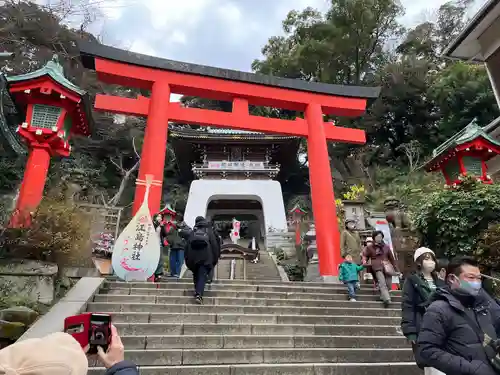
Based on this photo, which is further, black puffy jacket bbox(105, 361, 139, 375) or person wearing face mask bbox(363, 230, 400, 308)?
person wearing face mask bbox(363, 230, 400, 308)

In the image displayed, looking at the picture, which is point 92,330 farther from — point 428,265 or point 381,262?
point 381,262

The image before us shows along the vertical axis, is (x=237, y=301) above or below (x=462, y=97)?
below

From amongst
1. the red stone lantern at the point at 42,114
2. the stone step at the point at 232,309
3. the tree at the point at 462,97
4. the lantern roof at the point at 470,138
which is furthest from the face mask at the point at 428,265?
the tree at the point at 462,97

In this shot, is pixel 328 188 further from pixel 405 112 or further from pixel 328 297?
pixel 405 112

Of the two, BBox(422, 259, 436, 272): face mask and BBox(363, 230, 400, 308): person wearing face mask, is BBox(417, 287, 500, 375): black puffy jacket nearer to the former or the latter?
BBox(422, 259, 436, 272): face mask

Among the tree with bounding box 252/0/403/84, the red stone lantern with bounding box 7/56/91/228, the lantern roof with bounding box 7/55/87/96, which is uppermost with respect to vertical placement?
the tree with bounding box 252/0/403/84

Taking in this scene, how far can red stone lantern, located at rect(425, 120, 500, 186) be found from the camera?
1003 centimetres

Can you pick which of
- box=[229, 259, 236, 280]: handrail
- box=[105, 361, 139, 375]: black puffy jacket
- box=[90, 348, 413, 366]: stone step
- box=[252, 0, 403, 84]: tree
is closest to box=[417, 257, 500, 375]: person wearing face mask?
Answer: box=[105, 361, 139, 375]: black puffy jacket

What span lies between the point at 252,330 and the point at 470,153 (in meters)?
9.19

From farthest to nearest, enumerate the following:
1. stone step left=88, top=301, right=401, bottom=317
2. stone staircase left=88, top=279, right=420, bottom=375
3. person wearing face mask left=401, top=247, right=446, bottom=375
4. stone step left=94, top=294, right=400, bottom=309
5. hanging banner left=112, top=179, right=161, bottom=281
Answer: hanging banner left=112, top=179, right=161, bottom=281, stone step left=94, top=294, right=400, bottom=309, stone step left=88, top=301, right=401, bottom=317, stone staircase left=88, top=279, right=420, bottom=375, person wearing face mask left=401, top=247, right=446, bottom=375

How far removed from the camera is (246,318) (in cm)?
465

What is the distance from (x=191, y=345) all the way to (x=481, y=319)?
295cm

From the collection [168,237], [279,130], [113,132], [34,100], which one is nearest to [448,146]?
[279,130]

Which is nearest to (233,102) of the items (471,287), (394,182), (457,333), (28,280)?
(28,280)
